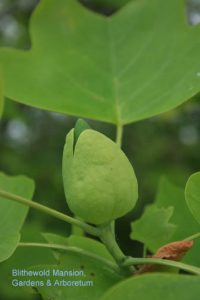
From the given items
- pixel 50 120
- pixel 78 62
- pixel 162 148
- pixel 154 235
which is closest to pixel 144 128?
pixel 162 148

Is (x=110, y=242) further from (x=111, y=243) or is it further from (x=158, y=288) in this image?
(x=158, y=288)

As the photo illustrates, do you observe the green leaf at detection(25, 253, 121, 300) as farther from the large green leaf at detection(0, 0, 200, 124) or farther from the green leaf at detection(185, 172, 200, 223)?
the large green leaf at detection(0, 0, 200, 124)

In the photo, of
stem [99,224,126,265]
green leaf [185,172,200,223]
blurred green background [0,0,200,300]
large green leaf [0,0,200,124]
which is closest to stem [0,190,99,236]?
stem [99,224,126,265]

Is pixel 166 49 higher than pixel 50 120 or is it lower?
higher

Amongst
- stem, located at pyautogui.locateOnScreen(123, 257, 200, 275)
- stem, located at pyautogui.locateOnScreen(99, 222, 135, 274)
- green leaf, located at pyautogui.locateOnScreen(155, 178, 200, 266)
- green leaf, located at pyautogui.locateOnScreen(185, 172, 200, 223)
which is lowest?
green leaf, located at pyautogui.locateOnScreen(155, 178, 200, 266)

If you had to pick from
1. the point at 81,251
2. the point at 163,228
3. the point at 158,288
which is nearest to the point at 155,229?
the point at 163,228

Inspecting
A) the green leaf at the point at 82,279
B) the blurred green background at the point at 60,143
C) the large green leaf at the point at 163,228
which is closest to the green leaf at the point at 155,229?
the large green leaf at the point at 163,228

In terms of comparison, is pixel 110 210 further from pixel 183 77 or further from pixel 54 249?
pixel 183 77
